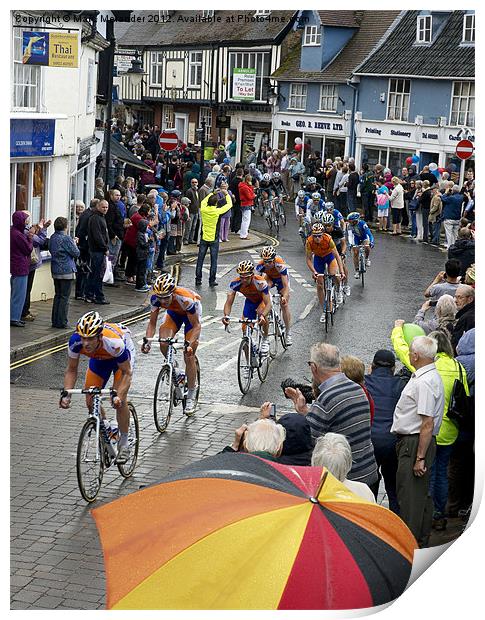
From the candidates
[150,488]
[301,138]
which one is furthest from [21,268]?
[150,488]

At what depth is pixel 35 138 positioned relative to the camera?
1252 centimetres

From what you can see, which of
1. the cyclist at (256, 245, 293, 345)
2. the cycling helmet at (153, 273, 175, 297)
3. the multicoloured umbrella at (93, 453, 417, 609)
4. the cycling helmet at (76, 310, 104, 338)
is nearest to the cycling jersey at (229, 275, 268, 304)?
the cyclist at (256, 245, 293, 345)

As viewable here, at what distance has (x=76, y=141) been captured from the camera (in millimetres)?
15562

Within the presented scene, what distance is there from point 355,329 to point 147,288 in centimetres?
323

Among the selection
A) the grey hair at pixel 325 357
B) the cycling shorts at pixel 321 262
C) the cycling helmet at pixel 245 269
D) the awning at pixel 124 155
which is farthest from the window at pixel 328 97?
the grey hair at pixel 325 357

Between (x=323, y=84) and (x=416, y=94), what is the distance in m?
1.48

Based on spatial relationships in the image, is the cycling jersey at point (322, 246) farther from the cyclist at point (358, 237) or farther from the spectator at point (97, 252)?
the spectator at point (97, 252)

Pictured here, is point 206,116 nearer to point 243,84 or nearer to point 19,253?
point 243,84

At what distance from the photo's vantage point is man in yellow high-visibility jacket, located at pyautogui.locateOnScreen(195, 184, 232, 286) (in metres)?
16.6

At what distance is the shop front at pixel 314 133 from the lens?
55.9ft

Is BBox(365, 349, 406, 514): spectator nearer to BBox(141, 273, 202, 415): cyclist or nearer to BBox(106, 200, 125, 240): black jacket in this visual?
BBox(141, 273, 202, 415): cyclist

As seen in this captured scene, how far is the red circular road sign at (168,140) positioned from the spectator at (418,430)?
10.5 meters

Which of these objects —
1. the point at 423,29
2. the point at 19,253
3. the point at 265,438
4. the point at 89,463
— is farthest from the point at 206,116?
the point at 265,438
